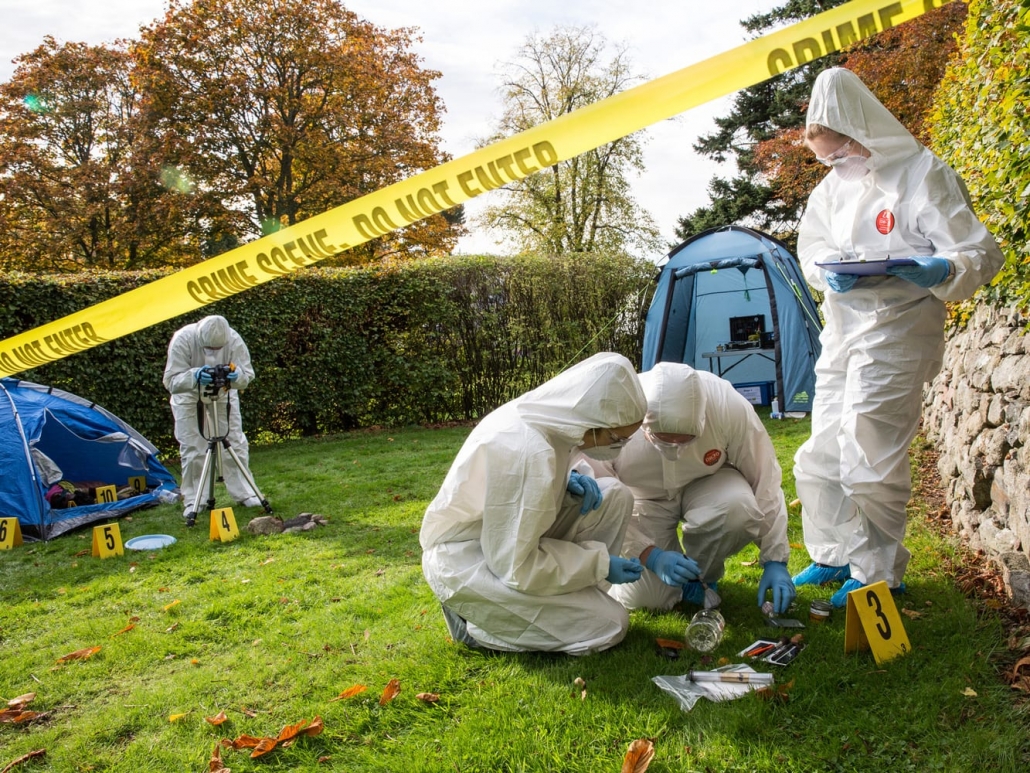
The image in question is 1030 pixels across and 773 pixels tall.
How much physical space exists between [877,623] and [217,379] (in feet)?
16.9

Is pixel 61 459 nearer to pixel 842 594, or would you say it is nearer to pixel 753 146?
pixel 842 594

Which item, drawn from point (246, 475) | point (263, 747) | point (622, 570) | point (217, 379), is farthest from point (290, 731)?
point (246, 475)

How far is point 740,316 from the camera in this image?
10250 mm

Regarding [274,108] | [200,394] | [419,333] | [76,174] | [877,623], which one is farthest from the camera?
[274,108]

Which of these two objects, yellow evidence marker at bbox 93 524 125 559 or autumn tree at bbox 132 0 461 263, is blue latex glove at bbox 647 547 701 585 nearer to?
yellow evidence marker at bbox 93 524 125 559

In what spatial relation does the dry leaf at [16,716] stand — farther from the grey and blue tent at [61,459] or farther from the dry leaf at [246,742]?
the grey and blue tent at [61,459]

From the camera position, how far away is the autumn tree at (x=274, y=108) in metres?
16.3

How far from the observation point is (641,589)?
10.8 ft

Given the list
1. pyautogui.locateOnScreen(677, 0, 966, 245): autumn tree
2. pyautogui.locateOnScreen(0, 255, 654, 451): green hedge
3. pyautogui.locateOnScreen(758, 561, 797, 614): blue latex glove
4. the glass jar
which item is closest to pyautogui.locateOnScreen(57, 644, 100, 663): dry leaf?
the glass jar

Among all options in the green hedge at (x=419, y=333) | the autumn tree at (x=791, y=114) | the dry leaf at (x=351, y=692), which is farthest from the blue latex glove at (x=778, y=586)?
the autumn tree at (x=791, y=114)

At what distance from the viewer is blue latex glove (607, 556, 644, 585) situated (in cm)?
293

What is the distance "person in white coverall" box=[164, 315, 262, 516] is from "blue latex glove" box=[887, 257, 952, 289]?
515cm

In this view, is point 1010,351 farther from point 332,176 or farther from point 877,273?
point 332,176

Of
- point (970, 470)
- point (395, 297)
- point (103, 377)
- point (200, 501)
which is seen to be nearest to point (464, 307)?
point (395, 297)
